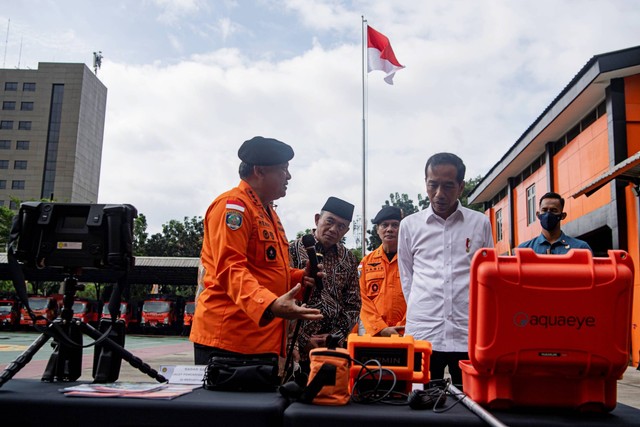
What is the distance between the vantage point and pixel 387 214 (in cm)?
491

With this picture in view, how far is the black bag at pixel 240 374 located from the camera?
203 cm

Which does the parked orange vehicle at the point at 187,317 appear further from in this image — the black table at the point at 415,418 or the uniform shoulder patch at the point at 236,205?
the black table at the point at 415,418

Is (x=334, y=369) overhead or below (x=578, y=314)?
below

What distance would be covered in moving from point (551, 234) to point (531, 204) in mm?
16966

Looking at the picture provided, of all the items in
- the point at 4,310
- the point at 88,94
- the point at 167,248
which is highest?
the point at 88,94

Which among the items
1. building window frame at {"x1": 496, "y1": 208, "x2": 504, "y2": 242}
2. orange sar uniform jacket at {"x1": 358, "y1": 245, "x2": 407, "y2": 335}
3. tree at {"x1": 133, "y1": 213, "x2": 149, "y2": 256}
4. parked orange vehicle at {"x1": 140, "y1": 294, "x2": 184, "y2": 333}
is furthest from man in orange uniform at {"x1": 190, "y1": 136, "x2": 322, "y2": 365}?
tree at {"x1": 133, "y1": 213, "x2": 149, "y2": 256}

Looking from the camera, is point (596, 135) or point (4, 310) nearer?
point (596, 135)

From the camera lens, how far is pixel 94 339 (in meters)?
2.39

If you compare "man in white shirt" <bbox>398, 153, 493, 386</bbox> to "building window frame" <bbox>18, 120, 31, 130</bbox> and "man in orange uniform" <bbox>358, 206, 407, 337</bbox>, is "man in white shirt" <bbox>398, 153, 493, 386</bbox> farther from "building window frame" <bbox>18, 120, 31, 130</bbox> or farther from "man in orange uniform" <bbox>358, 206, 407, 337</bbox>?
"building window frame" <bbox>18, 120, 31, 130</bbox>

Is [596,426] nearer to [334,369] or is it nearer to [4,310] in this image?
[334,369]

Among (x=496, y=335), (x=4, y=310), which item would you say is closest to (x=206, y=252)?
(x=496, y=335)

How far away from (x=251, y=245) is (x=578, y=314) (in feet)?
4.25

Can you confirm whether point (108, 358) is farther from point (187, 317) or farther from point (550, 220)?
point (187, 317)

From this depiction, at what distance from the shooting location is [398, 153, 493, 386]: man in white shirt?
2871 millimetres
